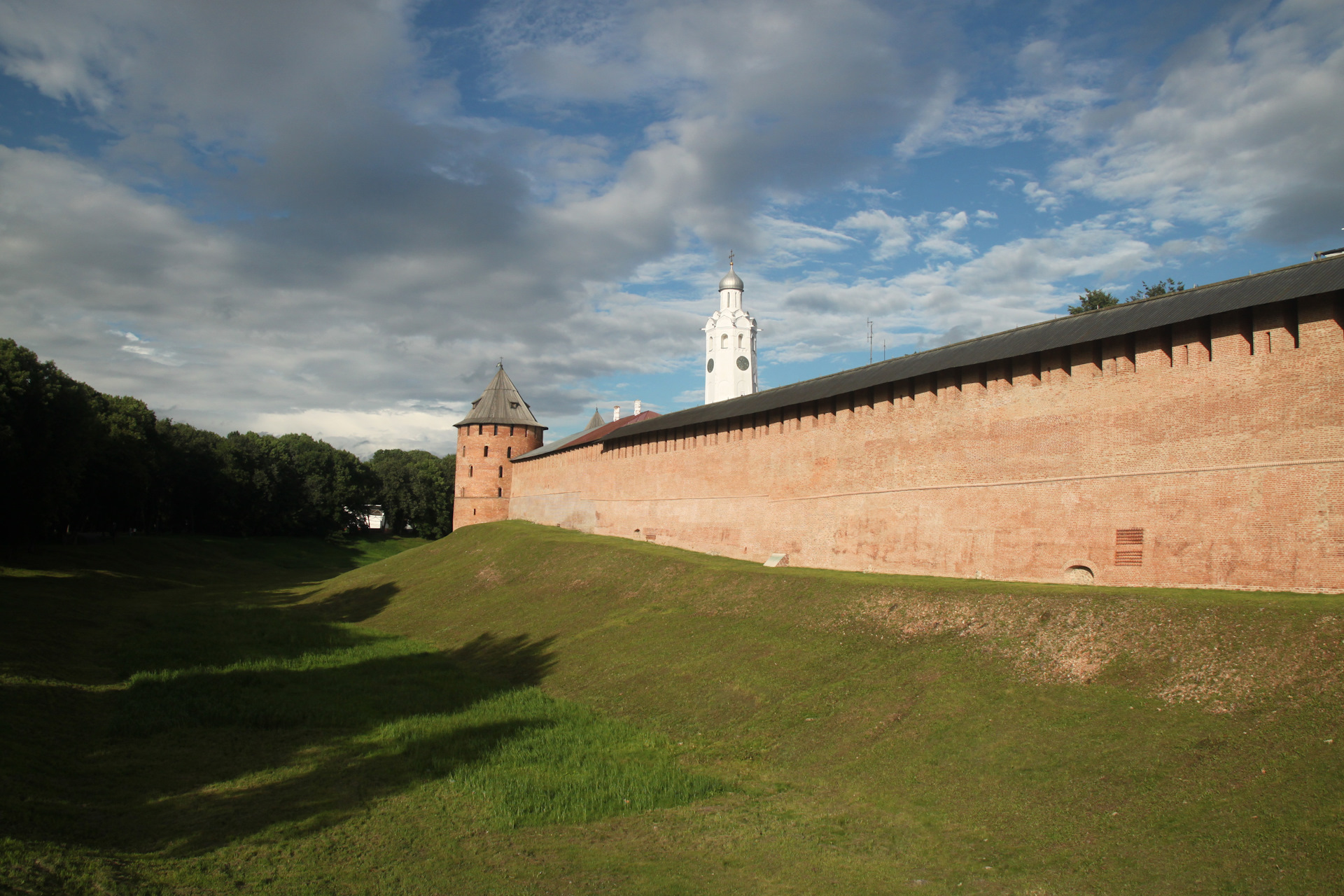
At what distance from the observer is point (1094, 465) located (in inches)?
536

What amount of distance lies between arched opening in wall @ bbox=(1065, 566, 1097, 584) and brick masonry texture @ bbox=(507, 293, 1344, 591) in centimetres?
6

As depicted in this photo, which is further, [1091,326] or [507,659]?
[507,659]

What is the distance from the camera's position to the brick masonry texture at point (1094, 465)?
11.1 meters

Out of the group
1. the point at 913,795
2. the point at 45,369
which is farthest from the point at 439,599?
the point at 913,795

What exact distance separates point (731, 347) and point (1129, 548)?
43.7 meters

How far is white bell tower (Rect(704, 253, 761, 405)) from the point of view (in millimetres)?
55656

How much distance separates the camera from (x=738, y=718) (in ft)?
36.8

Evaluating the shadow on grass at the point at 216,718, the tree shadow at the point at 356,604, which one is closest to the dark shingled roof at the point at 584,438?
the tree shadow at the point at 356,604

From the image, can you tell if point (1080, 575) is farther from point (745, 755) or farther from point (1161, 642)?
point (745, 755)

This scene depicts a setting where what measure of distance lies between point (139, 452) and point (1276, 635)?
46518 mm

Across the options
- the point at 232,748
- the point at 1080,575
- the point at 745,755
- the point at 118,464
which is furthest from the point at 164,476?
the point at 1080,575

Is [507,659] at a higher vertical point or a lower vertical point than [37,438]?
lower

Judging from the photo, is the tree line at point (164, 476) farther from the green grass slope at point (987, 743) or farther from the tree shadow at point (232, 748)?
the green grass slope at point (987, 743)

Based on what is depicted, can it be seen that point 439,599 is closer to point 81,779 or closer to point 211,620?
point 211,620
